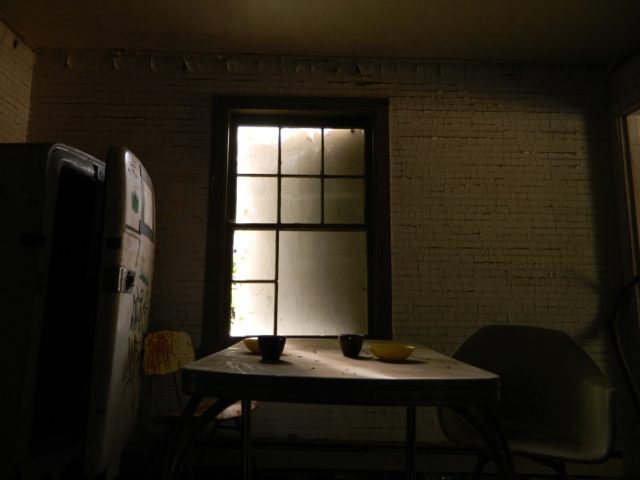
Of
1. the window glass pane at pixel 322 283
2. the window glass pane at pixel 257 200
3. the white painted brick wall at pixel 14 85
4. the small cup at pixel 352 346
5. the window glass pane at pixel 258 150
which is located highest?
the white painted brick wall at pixel 14 85

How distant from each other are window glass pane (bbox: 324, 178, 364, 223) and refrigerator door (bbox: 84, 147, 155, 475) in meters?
1.52

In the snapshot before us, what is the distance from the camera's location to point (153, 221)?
3.04 m

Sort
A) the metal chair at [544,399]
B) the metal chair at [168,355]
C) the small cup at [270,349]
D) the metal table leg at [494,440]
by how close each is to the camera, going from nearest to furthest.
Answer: the metal table leg at [494,440] < the small cup at [270,349] < the metal chair at [544,399] < the metal chair at [168,355]

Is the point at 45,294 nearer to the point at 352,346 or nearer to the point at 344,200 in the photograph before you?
the point at 352,346

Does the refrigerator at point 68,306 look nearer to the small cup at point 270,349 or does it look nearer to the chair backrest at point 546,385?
the small cup at point 270,349

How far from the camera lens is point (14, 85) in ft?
11.3

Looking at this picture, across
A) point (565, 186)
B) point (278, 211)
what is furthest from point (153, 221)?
point (565, 186)

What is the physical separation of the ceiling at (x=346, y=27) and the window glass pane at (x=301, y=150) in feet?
2.15

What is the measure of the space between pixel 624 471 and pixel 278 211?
3289 millimetres

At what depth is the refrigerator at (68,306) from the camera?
6.99 feet

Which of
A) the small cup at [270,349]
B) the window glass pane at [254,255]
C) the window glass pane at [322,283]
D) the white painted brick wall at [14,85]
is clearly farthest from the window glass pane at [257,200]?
the small cup at [270,349]

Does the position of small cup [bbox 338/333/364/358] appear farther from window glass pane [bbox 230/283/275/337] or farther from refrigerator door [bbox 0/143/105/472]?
window glass pane [bbox 230/283/275/337]

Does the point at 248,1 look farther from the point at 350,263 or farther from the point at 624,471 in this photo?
the point at 624,471

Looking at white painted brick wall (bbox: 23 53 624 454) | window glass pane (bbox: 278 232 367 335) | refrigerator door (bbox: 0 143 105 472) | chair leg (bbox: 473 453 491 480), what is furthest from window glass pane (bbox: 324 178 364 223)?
chair leg (bbox: 473 453 491 480)
